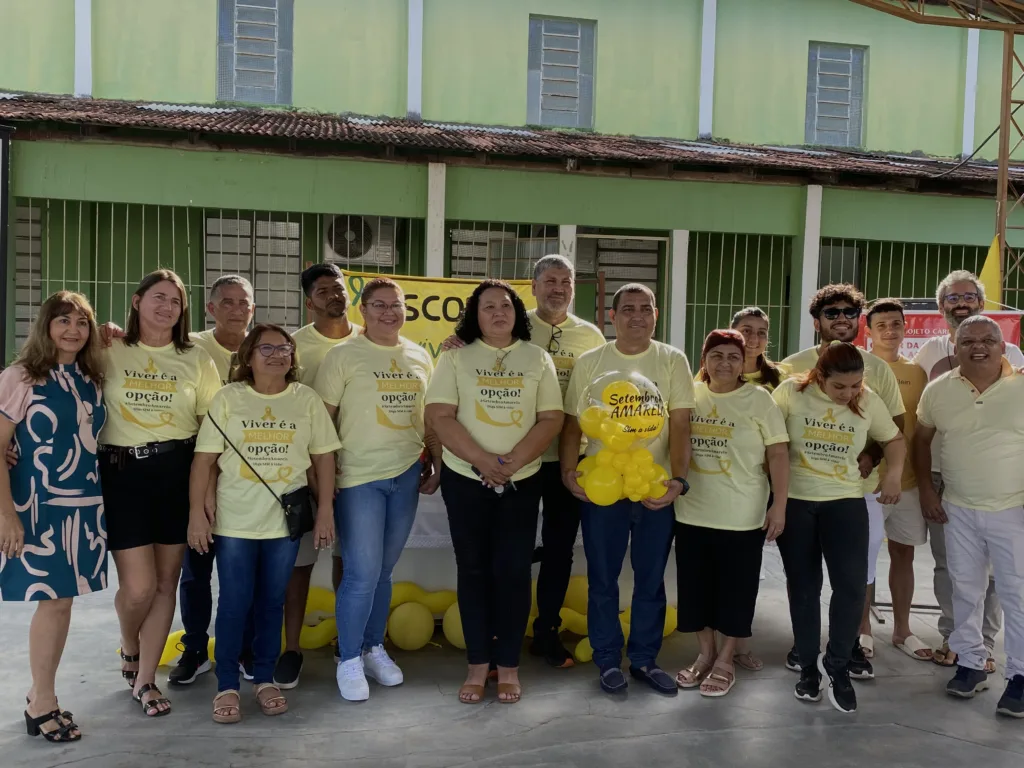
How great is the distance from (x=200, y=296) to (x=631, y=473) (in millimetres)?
8043

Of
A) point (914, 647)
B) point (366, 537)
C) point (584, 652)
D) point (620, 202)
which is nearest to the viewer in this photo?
point (366, 537)

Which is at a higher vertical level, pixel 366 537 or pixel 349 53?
pixel 349 53

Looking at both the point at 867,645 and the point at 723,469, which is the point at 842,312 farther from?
the point at 867,645

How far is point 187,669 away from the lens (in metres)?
3.83

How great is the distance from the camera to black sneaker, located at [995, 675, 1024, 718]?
144 inches

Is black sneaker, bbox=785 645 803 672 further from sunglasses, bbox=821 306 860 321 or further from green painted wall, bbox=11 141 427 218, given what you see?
green painted wall, bbox=11 141 427 218

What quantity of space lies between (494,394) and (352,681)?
1.33 metres

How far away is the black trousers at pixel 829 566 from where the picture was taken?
3656 mm

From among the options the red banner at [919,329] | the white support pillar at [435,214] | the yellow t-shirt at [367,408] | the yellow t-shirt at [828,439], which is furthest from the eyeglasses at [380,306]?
the white support pillar at [435,214]

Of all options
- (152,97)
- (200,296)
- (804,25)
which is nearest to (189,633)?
(200,296)

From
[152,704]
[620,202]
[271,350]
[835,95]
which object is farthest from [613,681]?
A: [835,95]

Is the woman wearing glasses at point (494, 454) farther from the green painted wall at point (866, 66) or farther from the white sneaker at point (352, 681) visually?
the green painted wall at point (866, 66)

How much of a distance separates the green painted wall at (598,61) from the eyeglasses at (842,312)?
27.7 feet

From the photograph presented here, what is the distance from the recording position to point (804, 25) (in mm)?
12289
